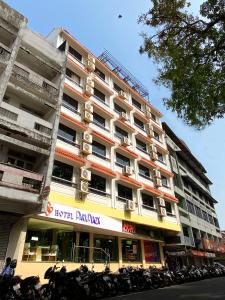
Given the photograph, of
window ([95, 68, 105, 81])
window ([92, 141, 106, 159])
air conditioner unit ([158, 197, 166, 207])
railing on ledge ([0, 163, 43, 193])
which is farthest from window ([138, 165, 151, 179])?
railing on ledge ([0, 163, 43, 193])

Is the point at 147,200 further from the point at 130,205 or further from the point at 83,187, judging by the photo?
the point at 83,187

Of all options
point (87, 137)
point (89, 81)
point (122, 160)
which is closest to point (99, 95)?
point (89, 81)

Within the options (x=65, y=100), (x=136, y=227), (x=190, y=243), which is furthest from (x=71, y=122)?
(x=190, y=243)

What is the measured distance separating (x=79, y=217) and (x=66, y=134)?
5.70 m

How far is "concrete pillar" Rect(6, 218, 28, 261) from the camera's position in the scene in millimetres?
13406

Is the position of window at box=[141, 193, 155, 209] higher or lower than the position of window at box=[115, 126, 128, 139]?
lower

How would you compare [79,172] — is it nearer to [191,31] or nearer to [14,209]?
[14,209]

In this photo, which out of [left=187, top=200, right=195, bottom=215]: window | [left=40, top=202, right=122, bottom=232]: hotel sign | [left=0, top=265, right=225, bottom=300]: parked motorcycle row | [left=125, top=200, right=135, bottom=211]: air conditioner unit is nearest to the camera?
[left=0, top=265, right=225, bottom=300]: parked motorcycle row

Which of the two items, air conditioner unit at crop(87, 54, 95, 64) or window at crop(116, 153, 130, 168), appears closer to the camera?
window at crop(116, 153, 130, 168)

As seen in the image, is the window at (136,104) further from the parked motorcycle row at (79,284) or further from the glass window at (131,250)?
the parked motorcycle row at (79,284)

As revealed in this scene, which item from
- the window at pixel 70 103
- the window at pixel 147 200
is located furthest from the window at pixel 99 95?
the window at pixel 147 200

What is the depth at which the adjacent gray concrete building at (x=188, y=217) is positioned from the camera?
2666 centimetres

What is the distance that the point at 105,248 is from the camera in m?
19.0

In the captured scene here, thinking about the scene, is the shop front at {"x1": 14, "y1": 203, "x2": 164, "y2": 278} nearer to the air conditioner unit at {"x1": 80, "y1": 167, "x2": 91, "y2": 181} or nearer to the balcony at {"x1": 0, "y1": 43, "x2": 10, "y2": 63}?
the air conditioner unit at {"x1": 80, "y1": 167, "x2": 91, "y2": 181}
